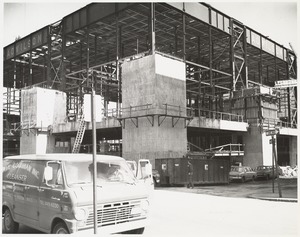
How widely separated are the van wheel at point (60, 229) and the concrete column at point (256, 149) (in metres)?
→ 32.3

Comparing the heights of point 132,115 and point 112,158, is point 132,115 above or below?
above

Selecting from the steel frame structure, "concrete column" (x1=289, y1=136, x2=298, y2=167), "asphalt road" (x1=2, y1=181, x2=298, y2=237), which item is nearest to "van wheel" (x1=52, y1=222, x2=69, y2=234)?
"asphalt road" (x1=2, y1=181, x2=298, y2=237)

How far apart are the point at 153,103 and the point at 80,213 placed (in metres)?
20.5

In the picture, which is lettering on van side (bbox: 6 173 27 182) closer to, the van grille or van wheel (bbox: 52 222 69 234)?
van wheel (bbox: 52 222 69 234)

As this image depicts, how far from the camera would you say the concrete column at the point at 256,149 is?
1460 inches

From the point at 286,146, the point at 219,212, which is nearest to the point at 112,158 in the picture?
the point at 219,212

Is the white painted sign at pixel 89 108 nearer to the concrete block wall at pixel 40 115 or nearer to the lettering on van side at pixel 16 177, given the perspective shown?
the lettering on van side at pixel 16 177

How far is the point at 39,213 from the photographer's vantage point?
26.2ft

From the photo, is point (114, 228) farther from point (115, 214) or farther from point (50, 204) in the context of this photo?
point (50, 204)

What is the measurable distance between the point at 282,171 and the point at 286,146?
1286 centimetres

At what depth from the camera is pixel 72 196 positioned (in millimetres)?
7312

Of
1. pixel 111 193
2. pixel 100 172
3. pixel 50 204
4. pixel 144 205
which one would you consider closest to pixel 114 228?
pixel 111 193

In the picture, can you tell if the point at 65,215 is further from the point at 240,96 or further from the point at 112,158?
the point at 240,96

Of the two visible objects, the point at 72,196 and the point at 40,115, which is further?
the point at 40,115
